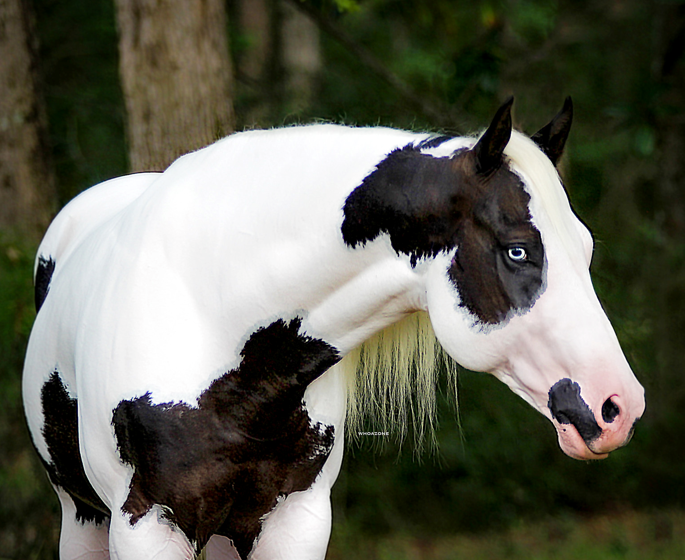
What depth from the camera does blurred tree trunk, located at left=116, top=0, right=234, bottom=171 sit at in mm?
3830

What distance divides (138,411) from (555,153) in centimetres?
123

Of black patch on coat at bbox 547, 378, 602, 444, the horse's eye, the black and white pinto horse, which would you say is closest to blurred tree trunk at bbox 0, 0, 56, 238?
the black and white pinto horse

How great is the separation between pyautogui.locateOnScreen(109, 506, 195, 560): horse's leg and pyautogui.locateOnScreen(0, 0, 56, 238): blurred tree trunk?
2916 millimetres

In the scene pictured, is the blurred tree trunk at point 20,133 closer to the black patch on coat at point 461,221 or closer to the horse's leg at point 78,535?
the horse's leg at point 78,535

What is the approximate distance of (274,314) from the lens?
209 centimetres

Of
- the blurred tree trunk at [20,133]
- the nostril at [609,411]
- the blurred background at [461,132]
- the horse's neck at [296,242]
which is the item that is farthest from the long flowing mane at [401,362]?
the blurred tree trunk at [20,133]

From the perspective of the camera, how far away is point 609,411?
1731 millimetres

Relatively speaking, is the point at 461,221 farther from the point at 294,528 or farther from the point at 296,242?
the point at 294,528

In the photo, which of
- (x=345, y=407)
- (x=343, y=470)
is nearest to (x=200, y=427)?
(x=345, y=407)

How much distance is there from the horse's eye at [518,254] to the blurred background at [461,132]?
2.41m

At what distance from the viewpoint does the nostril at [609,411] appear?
1719 millimetres

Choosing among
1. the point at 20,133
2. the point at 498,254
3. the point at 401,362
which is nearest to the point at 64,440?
the point at 401,362

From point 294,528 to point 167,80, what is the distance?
91.3 inches

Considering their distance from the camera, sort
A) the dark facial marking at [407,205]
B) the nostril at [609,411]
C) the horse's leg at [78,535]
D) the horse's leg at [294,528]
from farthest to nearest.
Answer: the horse's leg at [78,535], the horse's leg at [294,528], the dark facial marking at [407,205], the nostril at [609,411]
